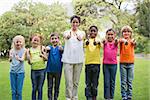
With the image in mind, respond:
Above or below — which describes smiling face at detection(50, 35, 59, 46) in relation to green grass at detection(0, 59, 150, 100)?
above

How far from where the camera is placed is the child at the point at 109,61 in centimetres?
212

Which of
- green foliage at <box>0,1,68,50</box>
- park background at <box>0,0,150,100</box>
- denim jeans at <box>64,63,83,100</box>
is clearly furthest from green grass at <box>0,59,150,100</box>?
green foliage at <box>0,1,68,50</box>

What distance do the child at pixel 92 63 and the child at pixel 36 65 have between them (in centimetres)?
29

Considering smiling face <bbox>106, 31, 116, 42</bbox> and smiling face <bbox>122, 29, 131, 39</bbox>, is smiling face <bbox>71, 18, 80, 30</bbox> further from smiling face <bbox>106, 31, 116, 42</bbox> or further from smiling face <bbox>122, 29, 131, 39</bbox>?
smiling face <bbox>122, 29, 131, 39</bbox>

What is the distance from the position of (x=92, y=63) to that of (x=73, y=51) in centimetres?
15

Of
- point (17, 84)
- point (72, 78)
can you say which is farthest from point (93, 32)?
point (17, 84)

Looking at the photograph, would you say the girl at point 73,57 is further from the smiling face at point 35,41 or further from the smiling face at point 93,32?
the smiling face at point 35,41

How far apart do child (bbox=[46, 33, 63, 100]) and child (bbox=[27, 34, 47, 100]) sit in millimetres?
41

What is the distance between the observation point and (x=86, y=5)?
2369mm

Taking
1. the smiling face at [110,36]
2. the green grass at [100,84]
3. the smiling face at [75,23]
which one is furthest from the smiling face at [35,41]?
the smiling face at [110,36]

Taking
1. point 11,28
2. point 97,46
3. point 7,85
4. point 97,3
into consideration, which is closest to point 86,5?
point 97,3

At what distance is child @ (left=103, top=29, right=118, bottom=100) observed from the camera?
6.95 ft

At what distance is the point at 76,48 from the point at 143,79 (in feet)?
2.28

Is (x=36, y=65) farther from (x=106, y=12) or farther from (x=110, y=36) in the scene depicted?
(x=106, y=12)
